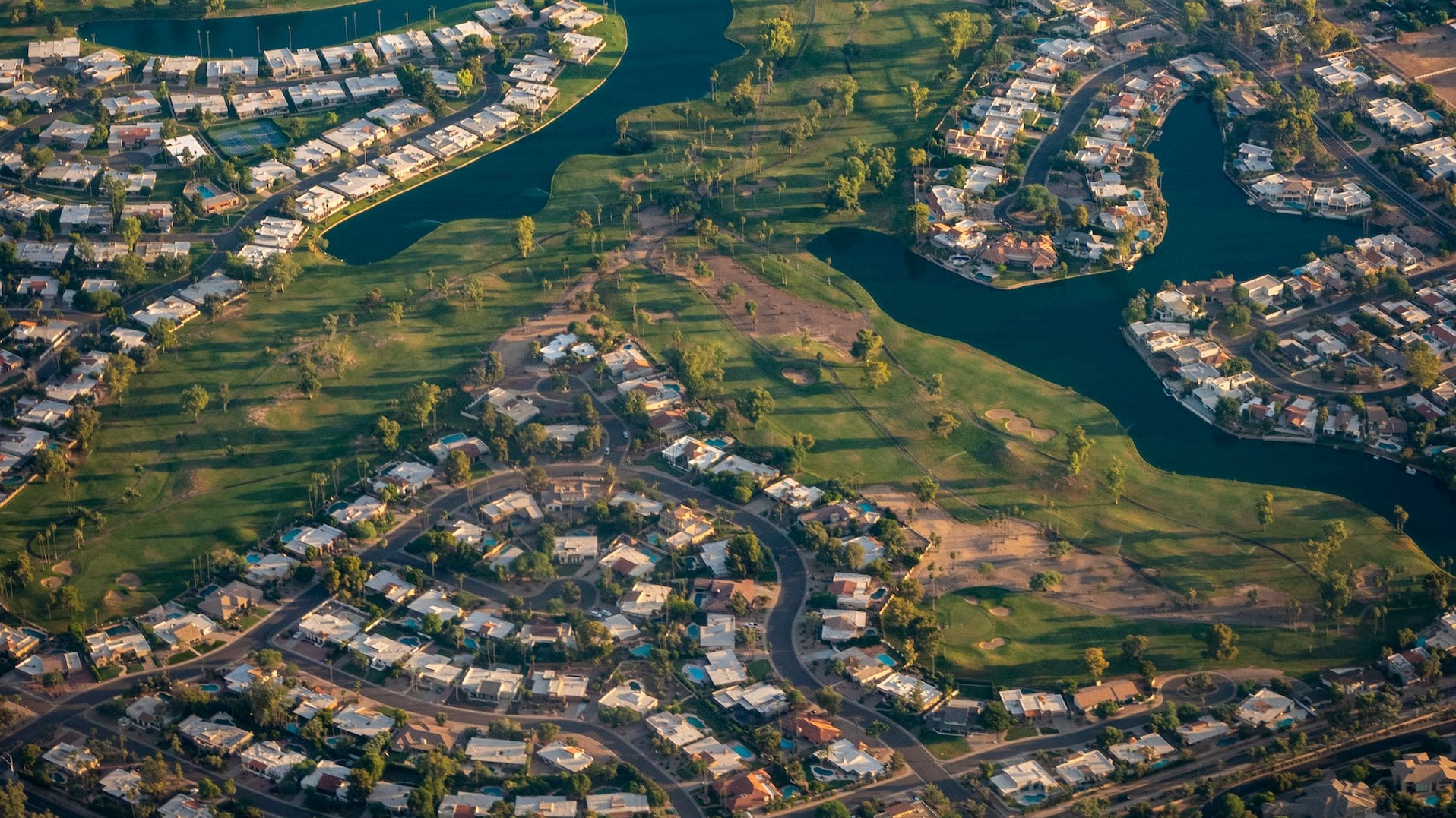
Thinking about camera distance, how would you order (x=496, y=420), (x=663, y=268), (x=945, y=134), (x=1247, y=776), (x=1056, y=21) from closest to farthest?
(x=1247, y=776), (x=496, y=420), (x=663, y=268), (x=945, y=134), (x=1056, y=21)

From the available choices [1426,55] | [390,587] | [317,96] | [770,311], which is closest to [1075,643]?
[770,311]

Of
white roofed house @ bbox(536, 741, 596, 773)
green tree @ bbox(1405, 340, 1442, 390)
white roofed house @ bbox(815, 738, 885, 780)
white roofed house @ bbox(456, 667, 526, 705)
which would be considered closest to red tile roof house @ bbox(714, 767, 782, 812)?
white roofed house @ bbox(815, 738, 885, 780)

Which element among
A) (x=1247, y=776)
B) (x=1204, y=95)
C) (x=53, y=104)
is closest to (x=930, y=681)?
(x=1247, y=776)

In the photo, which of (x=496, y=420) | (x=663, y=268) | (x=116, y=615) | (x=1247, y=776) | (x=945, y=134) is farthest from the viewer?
(x=945, y=134)

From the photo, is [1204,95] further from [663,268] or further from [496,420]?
[496,420]

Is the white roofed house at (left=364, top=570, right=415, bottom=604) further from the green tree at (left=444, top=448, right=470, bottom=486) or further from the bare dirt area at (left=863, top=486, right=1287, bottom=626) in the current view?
the bare dirt area at (left=863, top=486, right=1287, bottom=626)

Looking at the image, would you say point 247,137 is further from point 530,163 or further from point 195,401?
point 195,401

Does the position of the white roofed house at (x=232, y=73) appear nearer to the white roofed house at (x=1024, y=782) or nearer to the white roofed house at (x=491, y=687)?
the white roofed house at (x=491, y=687)
